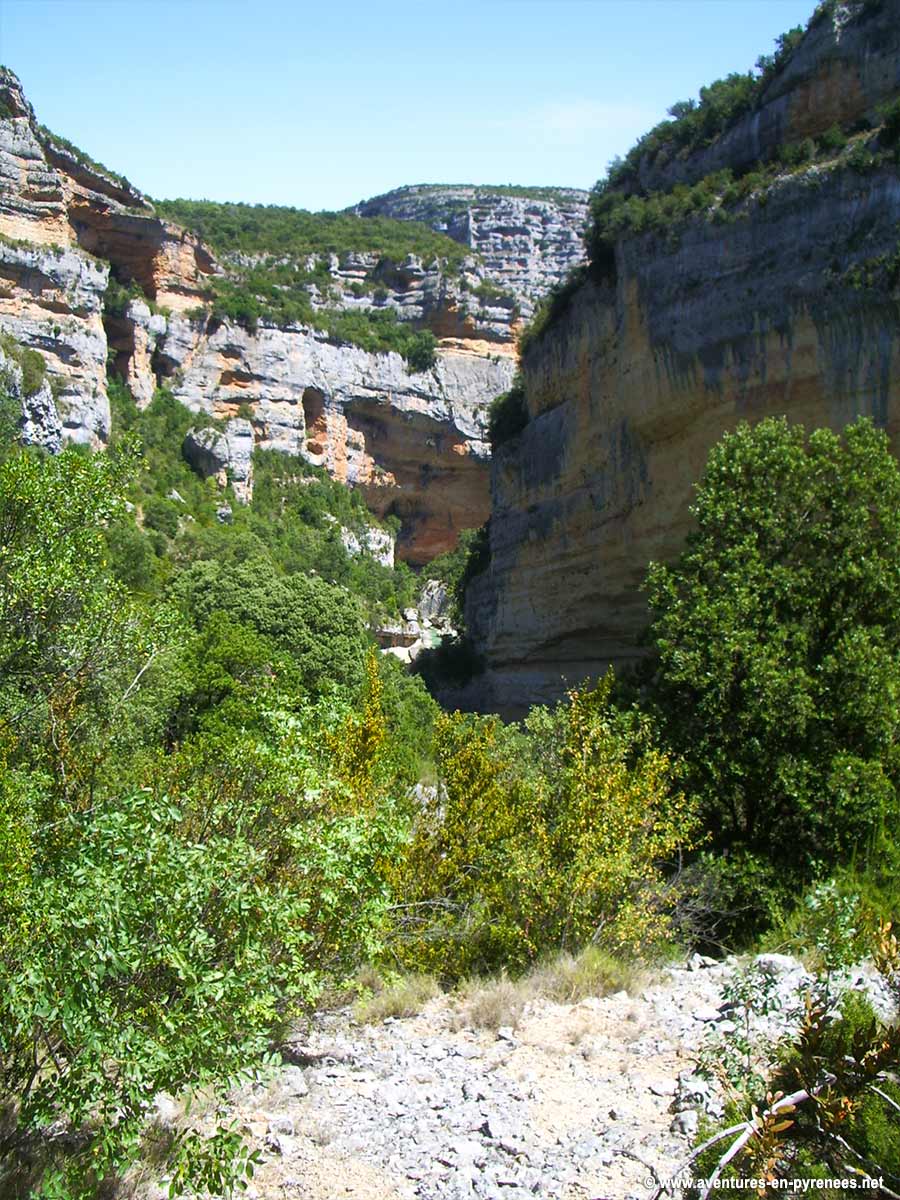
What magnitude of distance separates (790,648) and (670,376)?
13046mm

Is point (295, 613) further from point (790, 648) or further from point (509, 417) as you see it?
point (790, 648)

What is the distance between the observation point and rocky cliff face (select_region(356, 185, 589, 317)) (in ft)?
313

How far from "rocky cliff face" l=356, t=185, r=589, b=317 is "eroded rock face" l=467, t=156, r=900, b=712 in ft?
204

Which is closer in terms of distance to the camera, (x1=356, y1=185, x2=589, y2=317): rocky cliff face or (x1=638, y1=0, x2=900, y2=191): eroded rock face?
(x1=638, y1=0, x2=900, y2=191): eroded rock face

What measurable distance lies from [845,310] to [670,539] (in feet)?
22.0

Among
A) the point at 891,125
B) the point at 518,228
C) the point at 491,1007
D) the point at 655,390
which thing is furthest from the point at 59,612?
the point at 518,228

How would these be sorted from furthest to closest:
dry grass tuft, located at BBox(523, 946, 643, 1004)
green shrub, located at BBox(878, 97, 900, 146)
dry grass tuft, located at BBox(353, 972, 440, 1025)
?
green shrub, located at BBox(878, 97, 900, 146)
dry grass tuft, located at BBox(523, 946, 643, 1004)
dry grass tuft, located at BBox(353, 972, 440, 1025)

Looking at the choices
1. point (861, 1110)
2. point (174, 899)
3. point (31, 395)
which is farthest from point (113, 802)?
point (31, 395)

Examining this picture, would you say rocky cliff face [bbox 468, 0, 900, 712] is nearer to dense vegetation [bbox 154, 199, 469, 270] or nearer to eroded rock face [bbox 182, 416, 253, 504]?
eroded rock face [bbox 182, 416, 253, 504]

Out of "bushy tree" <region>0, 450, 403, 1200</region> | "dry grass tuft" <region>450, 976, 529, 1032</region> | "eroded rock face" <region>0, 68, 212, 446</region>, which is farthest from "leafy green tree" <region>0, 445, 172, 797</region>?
"eroded rock face" <region>0, 68, 212, 446</region>

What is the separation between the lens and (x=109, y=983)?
5.22m

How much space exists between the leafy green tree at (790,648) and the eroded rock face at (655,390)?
6.26 meters

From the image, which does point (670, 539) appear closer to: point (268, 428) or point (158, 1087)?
point (158, 1087)

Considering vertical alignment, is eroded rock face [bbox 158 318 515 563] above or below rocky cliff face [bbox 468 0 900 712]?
above
